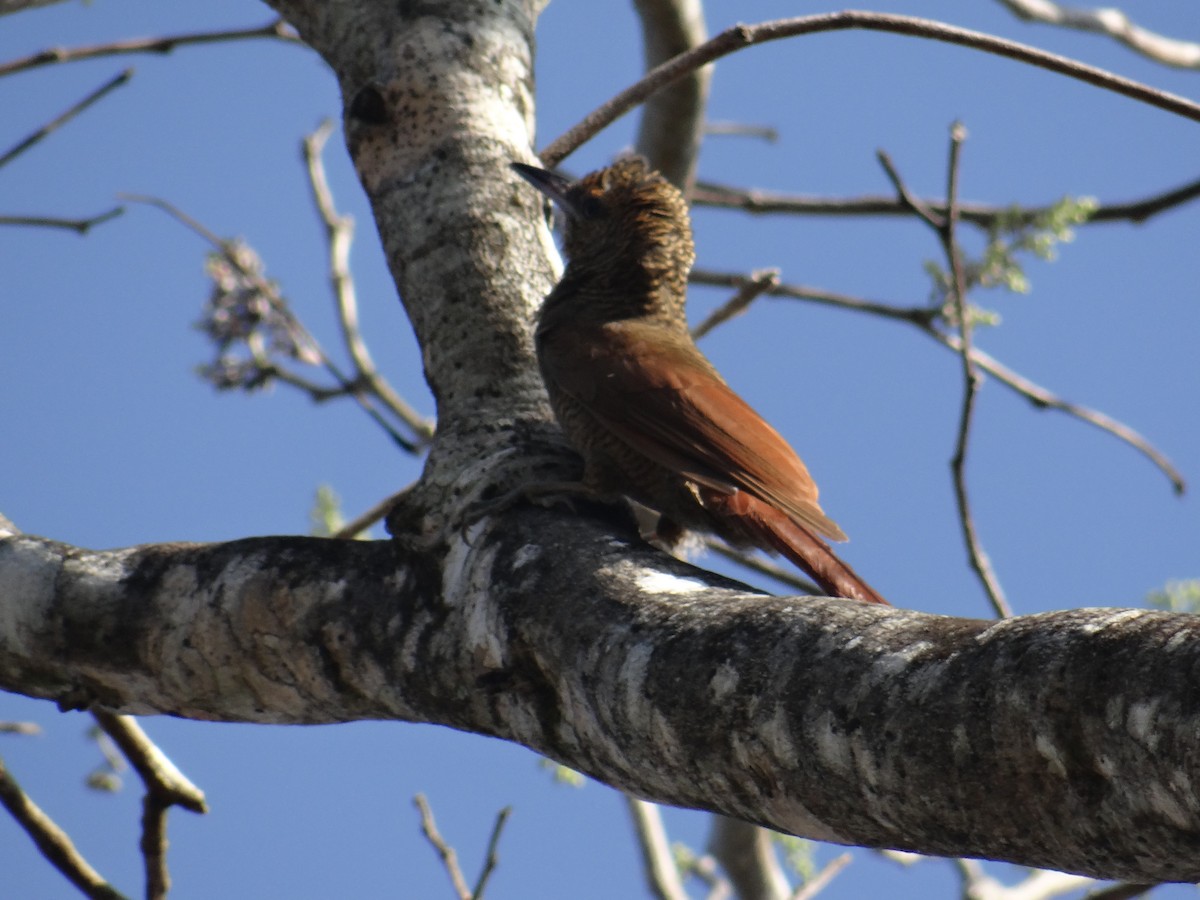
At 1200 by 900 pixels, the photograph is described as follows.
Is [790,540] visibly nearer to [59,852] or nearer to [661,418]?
[661,418]

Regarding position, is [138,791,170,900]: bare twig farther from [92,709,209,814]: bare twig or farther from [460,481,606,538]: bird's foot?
[460,481,606,538]: bird's foot

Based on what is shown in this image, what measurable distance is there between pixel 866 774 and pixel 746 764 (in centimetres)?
17

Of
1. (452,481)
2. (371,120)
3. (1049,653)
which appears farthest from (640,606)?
(371,120)

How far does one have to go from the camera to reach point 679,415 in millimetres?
3162

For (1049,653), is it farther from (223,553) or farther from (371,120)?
(371,120)

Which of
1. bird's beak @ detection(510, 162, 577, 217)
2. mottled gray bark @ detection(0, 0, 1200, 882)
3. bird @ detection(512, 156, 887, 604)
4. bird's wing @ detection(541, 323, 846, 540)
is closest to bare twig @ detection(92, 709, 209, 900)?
mottled gray bark @ detection(0, 0, 1200, 882)

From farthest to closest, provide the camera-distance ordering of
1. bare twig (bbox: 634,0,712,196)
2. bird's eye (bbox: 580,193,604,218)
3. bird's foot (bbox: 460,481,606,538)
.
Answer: bare twig (bbox: 634,0,712,196)
bird's eye (bbox: 580,193,604,218)
bird's foot (bbox: 460,481,606,538)

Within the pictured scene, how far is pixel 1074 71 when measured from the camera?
276 cm

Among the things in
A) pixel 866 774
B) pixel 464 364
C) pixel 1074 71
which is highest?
pixel 1074 71

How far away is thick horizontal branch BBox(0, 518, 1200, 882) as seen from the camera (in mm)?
1198

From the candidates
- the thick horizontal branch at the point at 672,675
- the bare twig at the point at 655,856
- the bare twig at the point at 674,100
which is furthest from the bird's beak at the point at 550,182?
the bare twig at the point at 655,856

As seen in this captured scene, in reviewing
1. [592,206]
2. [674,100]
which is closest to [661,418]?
[592,206]

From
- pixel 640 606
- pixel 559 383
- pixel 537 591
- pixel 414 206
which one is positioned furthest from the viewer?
pixel 559 383

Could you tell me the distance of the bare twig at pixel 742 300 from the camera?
10.9 ft
